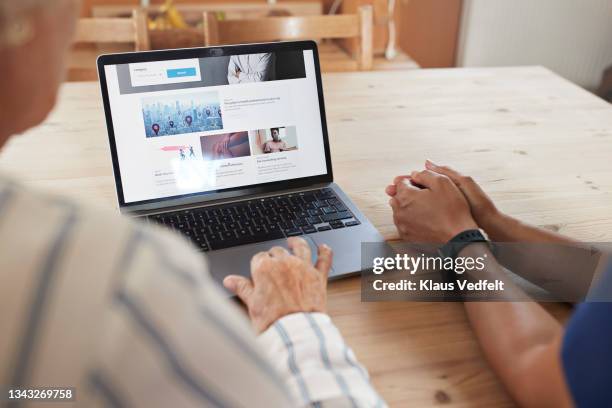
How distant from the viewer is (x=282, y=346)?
26.6 inches

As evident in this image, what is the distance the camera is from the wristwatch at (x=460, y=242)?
896 mm

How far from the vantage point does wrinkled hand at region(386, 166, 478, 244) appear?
949 mm

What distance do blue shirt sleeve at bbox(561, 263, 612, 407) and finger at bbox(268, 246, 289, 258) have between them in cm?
38

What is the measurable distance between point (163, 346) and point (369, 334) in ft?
1.58

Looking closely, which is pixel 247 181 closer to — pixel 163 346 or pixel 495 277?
pixel 495 277

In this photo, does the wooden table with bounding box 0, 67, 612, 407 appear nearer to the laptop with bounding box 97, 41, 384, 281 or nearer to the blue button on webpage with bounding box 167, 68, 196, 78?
the laptop with bounding box 97, 41, 384, 281

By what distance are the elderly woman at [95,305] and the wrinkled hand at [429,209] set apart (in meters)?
0.59

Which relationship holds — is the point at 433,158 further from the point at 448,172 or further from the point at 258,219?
the point at 258,219

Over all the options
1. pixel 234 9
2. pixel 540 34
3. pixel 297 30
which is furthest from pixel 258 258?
pixel 540 34

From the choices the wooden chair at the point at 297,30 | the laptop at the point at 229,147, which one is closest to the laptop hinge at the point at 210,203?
the laptop at the point at 229,147

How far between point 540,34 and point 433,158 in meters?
2.18

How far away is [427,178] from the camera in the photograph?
103 centimetres

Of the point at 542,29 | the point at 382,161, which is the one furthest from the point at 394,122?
the point at 542,29

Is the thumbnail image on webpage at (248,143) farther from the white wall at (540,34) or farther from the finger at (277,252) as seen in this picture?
the white wall at (540,34)
